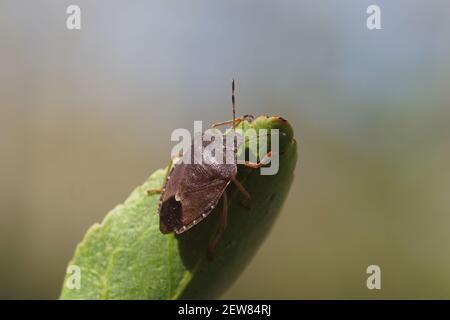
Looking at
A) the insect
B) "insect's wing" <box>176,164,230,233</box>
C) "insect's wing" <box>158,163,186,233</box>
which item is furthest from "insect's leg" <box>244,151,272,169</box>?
"insect's wing" <box>158,163,186,233</box>

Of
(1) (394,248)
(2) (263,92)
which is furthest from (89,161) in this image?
(1) (394,248)

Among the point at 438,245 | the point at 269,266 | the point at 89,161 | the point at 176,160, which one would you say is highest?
the point at 176,160

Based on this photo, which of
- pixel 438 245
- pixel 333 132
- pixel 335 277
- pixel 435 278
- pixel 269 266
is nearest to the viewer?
pixel 435 278

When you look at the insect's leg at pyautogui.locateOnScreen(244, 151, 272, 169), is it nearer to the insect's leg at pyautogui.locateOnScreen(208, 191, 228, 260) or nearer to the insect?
the insect

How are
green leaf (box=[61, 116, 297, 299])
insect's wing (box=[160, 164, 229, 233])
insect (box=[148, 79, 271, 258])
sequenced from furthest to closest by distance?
insect's wing (box=[160, 164, 229, 233]), insect (box=[148, 79, 271, 258]), green leaf (box=[61, 116, 297, 299])

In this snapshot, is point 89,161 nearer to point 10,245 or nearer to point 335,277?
point 10,245

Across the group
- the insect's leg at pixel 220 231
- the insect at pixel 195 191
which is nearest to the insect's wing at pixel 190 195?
the insect at pixel 195 191

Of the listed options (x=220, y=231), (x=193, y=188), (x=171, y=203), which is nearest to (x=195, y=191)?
(x=193, y=188)

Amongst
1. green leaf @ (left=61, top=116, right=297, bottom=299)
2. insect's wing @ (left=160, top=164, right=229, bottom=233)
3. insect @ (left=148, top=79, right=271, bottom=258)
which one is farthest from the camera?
insect's wing @ (left=160, top=164, right=229, bottom=233)
